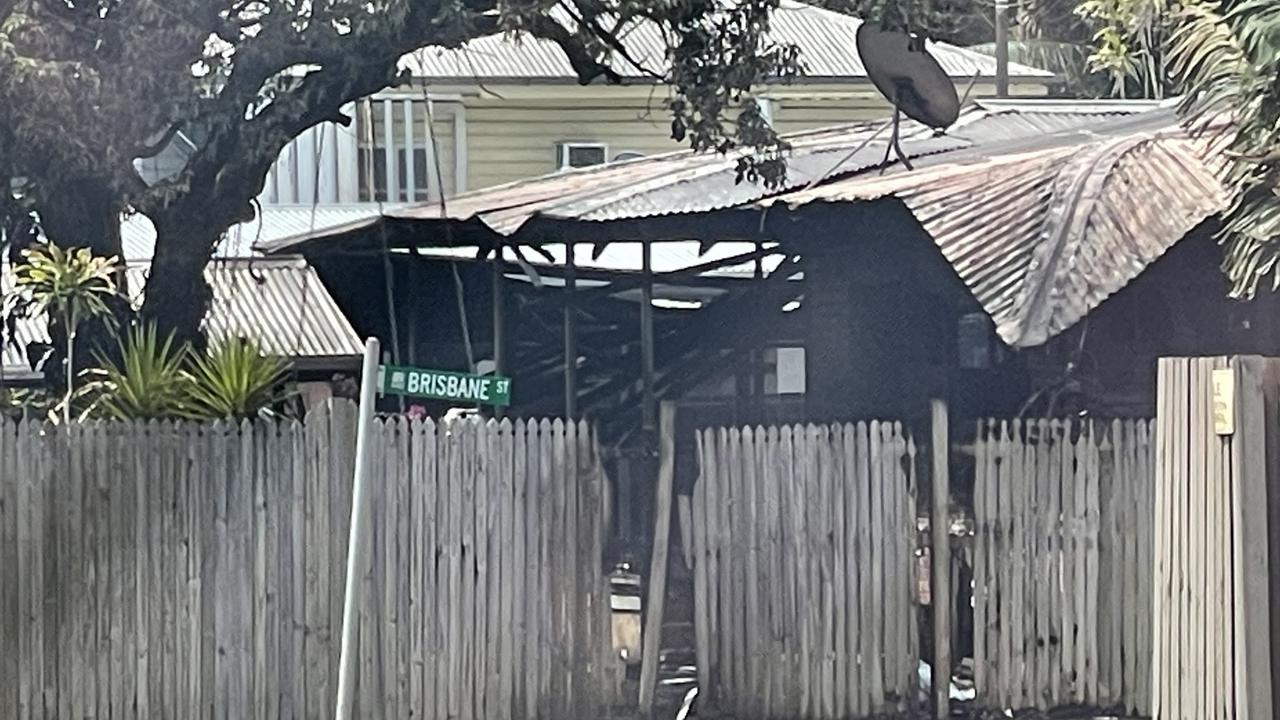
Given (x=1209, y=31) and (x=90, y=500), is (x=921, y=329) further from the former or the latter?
(x=90, y=500)

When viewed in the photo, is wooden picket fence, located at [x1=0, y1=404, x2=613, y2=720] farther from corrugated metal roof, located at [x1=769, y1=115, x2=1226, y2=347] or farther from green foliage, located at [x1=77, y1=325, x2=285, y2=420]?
corrugated metal roof, located at [x1=769, y1=115, x2=1226, y2=347]

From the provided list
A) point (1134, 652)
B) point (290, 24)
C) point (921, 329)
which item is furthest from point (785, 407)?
point (290, 24)

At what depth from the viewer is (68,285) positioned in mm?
9148

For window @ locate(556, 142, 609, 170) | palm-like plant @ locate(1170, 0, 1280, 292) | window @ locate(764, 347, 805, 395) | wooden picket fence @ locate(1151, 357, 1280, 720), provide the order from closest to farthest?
1. wooden picket fence @ locate(1151, 357, 1280, 720)
2. palm-like plant @ locate(1170, 0, 1280, 292)
3. window @ locate(764, 347, 805, 395)
4. window @ locate(556, 142, 609, 170)

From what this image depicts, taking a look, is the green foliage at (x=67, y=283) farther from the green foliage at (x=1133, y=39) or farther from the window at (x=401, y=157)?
the window at (x=401, y=157)

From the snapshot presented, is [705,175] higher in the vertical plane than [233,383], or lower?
higher

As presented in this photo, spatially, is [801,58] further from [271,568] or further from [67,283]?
[271,568]

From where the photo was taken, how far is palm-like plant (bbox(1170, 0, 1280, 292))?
6980mm

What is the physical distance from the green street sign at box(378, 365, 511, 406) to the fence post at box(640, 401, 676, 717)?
860 millimetres

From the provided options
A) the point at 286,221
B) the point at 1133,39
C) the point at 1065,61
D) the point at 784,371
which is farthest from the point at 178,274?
the point at 1065,61

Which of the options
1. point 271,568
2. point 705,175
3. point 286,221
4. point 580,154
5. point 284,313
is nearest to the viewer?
point 271,568

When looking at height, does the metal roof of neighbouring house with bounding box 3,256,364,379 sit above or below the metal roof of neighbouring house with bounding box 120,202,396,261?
below

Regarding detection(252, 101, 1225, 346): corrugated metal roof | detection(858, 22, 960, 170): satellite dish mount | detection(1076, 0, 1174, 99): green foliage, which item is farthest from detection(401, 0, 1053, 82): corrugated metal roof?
detection(858, 22, 960, 170): satellite dish mount

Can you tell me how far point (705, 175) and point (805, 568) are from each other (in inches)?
130
